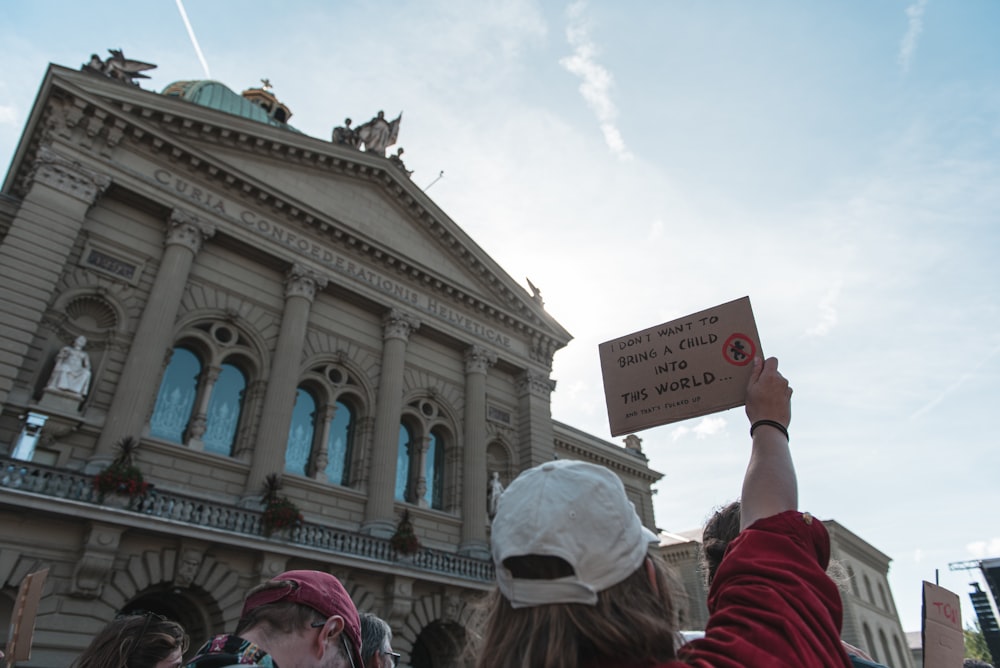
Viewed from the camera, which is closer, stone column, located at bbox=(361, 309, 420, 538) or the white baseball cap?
the white baseball cap

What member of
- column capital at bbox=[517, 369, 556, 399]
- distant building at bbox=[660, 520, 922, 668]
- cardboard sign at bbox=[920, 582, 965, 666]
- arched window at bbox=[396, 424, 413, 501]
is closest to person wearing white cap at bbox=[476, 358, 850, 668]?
cardboard sign at bbox=[920, 582, 965, 666]

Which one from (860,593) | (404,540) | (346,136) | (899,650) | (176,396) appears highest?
(346,136)

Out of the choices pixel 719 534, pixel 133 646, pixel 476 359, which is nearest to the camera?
pixel 719 534

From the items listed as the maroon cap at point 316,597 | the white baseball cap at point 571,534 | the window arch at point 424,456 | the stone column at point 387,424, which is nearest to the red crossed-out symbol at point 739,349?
the white baseball cap at point 571,534

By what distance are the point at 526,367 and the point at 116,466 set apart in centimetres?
1436

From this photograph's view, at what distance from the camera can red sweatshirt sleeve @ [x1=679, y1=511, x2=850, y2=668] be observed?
1.32 metres

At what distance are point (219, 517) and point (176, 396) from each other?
12.2 ft

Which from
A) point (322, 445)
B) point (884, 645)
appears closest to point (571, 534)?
point (322, 445)

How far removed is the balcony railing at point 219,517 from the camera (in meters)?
11.7

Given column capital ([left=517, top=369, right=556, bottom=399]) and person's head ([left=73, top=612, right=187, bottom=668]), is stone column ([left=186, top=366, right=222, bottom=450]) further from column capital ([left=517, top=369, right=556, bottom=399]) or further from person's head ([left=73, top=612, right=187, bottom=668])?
person's head ([left=73, top=612, right=187, bottom=668])

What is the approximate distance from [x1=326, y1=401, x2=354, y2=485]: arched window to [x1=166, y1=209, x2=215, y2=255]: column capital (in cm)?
597

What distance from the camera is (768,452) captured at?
183 cm

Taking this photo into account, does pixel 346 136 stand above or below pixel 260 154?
above

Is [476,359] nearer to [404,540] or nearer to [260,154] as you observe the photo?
[404,540]
